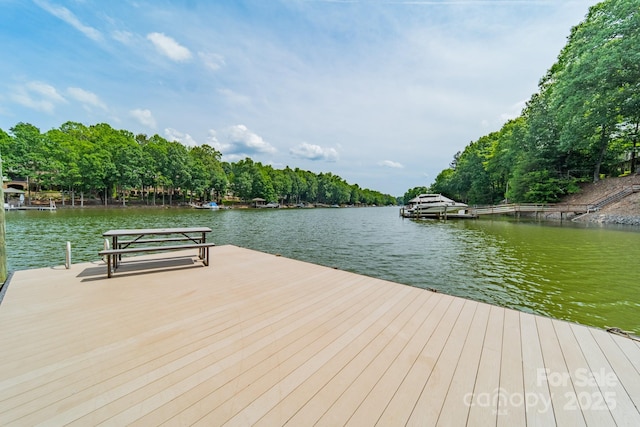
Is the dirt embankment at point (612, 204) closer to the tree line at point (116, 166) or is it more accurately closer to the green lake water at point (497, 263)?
the green lake water at point (497, 263)

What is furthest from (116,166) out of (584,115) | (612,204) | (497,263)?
(612,204)

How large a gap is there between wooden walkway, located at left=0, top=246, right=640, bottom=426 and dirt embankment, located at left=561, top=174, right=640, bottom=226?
2480 centimetres

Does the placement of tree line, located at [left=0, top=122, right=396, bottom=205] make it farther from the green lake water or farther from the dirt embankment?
the dirt embankment

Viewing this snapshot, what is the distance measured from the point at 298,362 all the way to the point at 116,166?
49.8 meters

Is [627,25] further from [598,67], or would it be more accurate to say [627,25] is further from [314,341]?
[314,341]

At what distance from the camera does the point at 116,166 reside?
39.9 m

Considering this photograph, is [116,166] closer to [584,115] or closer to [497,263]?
[497,263]

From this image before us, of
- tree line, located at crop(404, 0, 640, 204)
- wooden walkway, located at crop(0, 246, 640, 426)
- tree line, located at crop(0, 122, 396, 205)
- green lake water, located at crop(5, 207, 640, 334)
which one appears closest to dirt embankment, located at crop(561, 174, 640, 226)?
tree line, located at crop(404, 0, 640, 204)

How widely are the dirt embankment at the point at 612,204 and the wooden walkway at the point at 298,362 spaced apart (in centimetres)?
2480

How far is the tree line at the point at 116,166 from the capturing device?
35.1 meters

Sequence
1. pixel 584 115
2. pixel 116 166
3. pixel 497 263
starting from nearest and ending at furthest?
1. pixel 497 263
2. pixel 584 115
3. pixel 116 166

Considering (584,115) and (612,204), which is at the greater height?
(584,115)

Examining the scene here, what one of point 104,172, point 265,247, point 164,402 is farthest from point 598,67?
point 104,172

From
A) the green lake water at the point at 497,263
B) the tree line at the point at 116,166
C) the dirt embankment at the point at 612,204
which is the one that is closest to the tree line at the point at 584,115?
the dirt embankment at the point at 612,204
